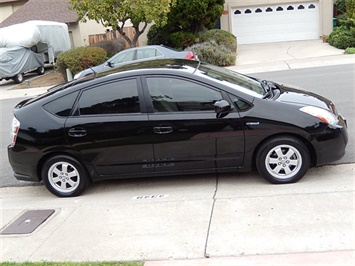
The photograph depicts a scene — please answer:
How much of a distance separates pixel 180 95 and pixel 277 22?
21.5m

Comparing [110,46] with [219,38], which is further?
[110,46]

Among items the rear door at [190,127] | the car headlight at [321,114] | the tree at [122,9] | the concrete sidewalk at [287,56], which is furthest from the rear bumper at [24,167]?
the tree at [122,9]

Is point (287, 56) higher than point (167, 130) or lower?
lower

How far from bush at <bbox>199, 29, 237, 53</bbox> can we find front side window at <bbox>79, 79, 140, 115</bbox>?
1608 centimetres

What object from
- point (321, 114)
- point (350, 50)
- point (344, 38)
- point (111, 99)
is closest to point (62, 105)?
point (111, 99)

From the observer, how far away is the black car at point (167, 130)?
511cm

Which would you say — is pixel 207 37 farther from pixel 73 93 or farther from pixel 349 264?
pixel 349 264

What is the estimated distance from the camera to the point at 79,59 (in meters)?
18.5

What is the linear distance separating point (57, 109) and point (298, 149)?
10.2 ft

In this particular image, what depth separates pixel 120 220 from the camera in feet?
15.4

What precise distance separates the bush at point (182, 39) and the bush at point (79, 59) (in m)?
3.96

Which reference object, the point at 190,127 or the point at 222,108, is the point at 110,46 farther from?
the point at 222,108

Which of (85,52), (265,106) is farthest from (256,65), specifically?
(265,106)

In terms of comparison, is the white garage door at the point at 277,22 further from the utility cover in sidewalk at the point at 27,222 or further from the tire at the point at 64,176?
the utility cover in sidewalk at the point at 27,222
